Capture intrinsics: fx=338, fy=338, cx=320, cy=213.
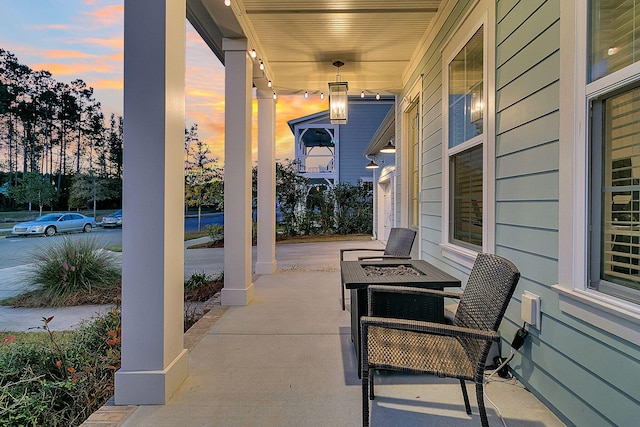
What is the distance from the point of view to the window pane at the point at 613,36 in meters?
1.35

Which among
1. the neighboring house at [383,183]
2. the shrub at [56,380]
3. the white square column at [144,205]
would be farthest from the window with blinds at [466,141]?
the neighboring house at [383,183]

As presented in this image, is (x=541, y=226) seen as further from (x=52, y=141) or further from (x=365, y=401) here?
(x=52, y=141)

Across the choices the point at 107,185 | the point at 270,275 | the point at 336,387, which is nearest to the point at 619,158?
the point at 336,387

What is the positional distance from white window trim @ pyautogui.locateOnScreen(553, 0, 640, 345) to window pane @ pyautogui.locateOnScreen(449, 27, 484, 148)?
44.0 inches

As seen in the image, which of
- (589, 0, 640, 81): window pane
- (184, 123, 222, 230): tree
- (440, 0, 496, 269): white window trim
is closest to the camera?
(589, 0, 640, 81): window pane

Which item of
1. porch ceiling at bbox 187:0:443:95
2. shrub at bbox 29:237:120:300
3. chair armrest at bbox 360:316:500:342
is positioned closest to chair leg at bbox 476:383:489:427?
chair armrest at bbox 360:316:500:342

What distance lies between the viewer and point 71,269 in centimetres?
442

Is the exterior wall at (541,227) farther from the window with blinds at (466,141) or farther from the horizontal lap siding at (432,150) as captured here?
the horizontal lap siding at (432,150)

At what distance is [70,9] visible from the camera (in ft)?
15.3

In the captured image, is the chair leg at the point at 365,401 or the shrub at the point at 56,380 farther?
the shrub at the point at 56,380

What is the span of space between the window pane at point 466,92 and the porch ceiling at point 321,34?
1.00 meters

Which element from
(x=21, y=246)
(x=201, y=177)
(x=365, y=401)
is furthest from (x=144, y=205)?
(x=201, y=177)

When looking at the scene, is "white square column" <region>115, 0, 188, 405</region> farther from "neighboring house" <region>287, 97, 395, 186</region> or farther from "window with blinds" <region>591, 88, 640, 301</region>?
"neighboring house" <region>287, 97, 395, 186</region>

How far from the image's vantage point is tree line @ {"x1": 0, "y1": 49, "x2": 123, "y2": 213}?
4.27 metres
